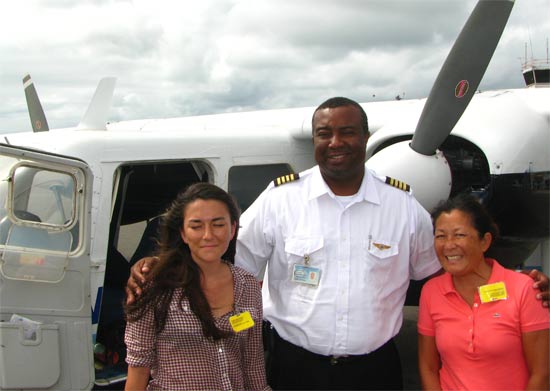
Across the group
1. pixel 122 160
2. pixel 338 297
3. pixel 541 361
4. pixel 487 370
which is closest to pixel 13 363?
pixel 122 160

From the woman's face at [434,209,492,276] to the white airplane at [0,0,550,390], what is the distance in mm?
1893

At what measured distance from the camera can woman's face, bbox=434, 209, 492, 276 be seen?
2328 mm

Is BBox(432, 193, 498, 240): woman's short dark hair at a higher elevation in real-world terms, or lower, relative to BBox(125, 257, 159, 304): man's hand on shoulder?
higher

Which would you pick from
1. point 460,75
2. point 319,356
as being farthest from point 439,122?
A: point 319,356

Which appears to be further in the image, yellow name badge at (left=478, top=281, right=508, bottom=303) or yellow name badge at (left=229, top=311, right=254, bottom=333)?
yellow name badge at (left=478, top=281, right=508, bottom=303)

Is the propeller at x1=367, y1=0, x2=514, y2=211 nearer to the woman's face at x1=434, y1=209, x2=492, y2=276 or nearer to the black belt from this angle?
the woman's face at x1=434, y1=209, x2=492, y2=276

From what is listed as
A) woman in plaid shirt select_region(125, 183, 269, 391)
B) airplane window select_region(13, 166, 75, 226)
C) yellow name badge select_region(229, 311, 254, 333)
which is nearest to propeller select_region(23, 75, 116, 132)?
airplane window select_region(13, 166, 75, 226)

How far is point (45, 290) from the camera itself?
3.69 metres

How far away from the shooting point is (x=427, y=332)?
7.79ft

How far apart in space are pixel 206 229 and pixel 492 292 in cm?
128

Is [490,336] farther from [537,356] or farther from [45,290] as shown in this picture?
[45,290]

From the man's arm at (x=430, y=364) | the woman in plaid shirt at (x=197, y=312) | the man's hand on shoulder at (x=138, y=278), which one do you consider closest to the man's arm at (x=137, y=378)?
the woman in plaid shirt at (x=197, y=312)

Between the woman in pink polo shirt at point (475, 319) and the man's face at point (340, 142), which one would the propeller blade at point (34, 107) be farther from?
the woman in pink polo shirt at point (475, 319)

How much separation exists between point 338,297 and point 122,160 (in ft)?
9.18
